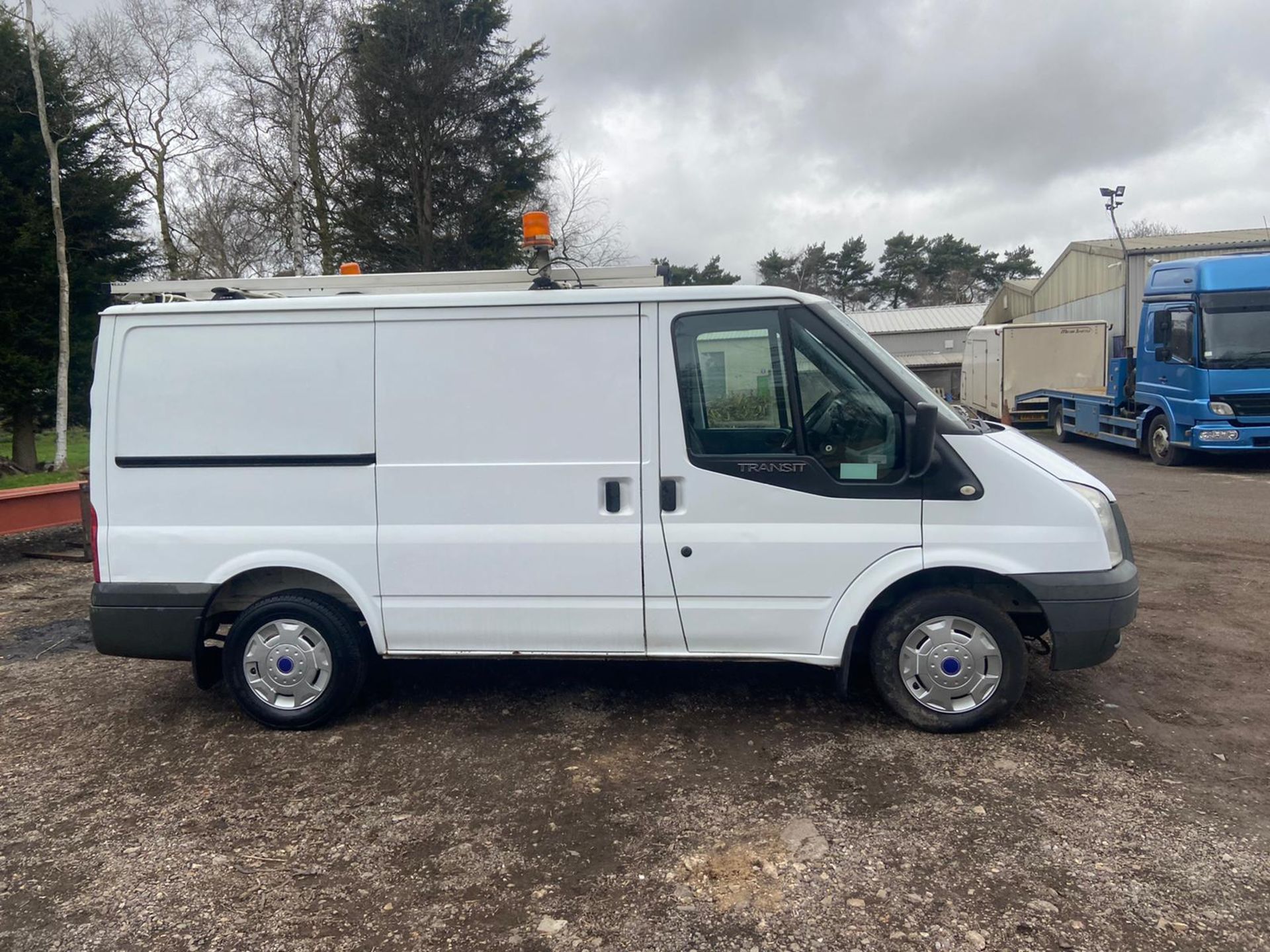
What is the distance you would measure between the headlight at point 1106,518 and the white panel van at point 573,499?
0.06 ft

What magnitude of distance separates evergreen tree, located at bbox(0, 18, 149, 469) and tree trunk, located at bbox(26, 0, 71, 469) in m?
0.26

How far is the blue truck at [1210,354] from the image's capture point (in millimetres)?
12766

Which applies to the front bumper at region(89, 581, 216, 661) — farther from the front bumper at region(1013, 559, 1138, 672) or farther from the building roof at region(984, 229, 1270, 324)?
the building roof at region(984, 229, 1270, 324)

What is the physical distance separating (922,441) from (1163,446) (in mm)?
13014

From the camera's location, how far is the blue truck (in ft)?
41.9

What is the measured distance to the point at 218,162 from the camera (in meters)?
24.7

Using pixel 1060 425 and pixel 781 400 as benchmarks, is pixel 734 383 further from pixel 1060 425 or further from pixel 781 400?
pixel 1060 425

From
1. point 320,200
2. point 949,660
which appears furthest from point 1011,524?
point 320,200

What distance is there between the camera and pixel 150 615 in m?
4.34

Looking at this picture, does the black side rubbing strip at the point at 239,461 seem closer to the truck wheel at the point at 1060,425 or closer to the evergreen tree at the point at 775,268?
the truck wheel at the point at 1060,425

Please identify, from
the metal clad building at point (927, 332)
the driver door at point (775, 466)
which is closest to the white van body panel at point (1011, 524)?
the driver door at point (775, 466)

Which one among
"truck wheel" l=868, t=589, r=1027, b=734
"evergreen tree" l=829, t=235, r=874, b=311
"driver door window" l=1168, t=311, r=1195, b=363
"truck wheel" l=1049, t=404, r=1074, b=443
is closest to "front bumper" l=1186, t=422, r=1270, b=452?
"driver door window" l=1168, t=311, r=1195, b=363

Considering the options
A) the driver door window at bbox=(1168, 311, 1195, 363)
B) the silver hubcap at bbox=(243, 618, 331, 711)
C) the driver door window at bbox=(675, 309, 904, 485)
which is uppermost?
the driver door window at bbox=(1168, 311, 1195, 363)

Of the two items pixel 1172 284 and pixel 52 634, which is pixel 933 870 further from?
pixel 1172 284
